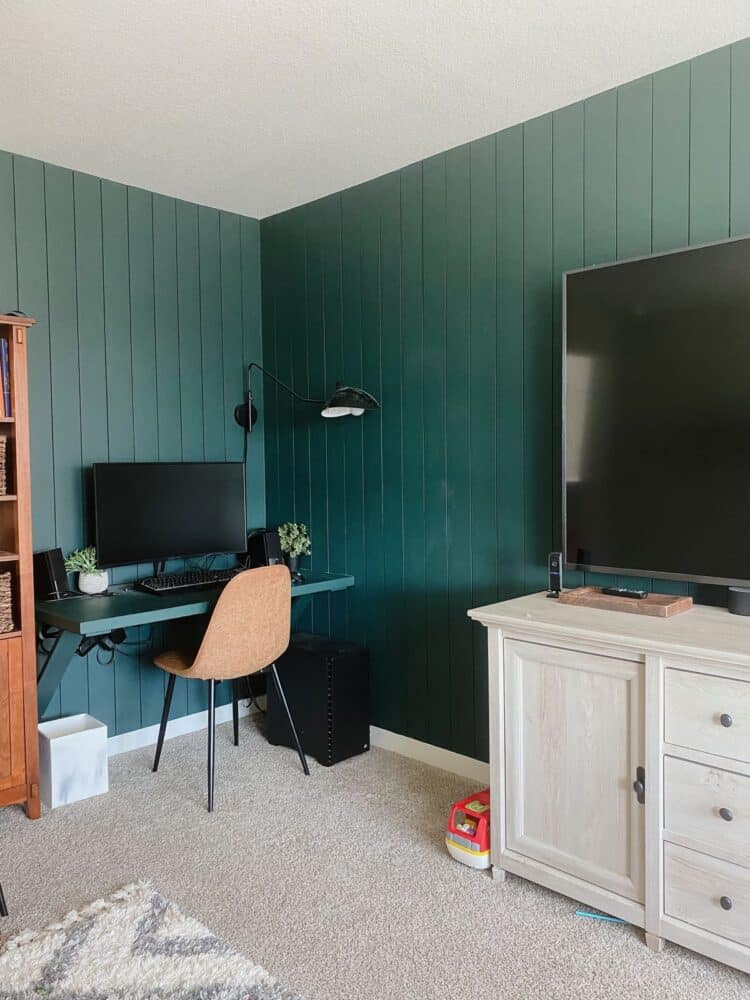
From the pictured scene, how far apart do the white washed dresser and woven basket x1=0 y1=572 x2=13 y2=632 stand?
5.28 ft

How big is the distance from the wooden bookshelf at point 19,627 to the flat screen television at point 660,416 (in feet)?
6.10

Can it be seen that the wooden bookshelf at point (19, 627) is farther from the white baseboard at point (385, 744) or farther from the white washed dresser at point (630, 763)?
the white washed dresser at point (630, 763)

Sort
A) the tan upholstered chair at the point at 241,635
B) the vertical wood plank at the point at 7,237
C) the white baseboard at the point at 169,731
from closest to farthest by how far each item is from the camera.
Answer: the tan upholstered chair at the point at 241,635 < the vertical wood plank at the point at 7,237 < the white baseboard at the point at 169,731

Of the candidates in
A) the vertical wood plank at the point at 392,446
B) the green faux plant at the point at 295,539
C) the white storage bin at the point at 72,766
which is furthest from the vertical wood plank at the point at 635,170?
the white storage bin at the point at 72,766

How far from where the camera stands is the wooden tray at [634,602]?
2.12 metres

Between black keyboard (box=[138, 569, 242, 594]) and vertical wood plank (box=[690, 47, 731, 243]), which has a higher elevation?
vertical wood plank (box=[690, 47, 731, 243])

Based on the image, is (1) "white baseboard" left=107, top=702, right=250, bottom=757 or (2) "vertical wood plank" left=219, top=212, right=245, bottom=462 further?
(2) "vertical wood plank" left=219, top=212, right=245, bottom=462

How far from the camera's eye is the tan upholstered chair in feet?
8.96

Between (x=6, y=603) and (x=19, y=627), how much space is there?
11 cm

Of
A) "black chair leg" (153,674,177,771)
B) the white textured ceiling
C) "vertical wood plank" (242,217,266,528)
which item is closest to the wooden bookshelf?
"black chair leg" (153,674,177,771)

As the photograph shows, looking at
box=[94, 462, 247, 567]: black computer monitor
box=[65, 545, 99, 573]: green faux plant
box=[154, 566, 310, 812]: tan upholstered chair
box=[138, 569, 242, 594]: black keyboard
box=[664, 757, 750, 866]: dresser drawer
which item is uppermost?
box=[94, 462, 247, 567]: black computer monitor

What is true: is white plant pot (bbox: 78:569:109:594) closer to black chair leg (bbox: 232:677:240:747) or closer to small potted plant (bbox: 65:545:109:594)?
small potted plant (bbox: 65:545:109:594)

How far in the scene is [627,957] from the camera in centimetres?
188

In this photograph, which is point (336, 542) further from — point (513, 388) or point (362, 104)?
point (362, 104)
